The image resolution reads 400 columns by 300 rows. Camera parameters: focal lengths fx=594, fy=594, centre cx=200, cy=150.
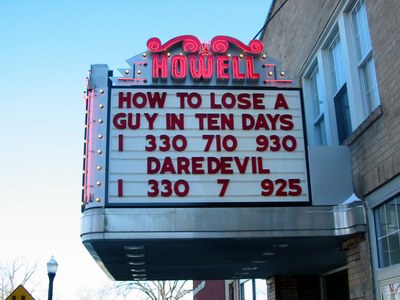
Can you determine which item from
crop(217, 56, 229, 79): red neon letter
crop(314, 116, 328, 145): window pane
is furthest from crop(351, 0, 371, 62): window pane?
crop(314, 116, 328, 145): window pane

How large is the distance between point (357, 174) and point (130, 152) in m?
Result: 3.38

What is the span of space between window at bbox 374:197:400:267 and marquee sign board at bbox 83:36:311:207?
1096mm

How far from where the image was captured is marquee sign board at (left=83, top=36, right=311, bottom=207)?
8648 mm

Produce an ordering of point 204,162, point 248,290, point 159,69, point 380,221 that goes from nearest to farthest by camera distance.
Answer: point 380,221, point 204,162, point 159,69, point 248,290

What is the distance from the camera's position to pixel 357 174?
8766 mm

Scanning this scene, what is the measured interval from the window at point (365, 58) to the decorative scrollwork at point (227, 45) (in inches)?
62.4

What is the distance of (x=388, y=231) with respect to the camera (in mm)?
7922

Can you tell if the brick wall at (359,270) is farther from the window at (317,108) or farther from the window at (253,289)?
the window at (253,289)

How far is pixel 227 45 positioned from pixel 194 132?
5.56 ft

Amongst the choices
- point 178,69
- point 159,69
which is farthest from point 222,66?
point 159,69

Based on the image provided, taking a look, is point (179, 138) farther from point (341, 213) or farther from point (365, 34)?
point (365, 34)

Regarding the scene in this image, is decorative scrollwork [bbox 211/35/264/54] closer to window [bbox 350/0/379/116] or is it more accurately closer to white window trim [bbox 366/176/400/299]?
window [bbox 350/0/379/116]

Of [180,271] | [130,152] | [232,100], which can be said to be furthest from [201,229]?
[180,271]

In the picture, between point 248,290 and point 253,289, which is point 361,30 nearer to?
point 253,289
